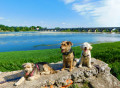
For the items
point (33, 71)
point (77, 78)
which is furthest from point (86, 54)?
point (33, 71)

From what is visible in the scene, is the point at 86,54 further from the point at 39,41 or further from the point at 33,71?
the point at 39,41

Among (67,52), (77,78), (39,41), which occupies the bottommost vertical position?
(39,41)

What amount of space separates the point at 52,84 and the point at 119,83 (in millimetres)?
3713

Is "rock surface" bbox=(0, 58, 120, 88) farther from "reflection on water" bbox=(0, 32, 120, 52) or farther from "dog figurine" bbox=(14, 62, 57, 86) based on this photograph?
"reflection on water" bbox=(0, 32, 120, 52)

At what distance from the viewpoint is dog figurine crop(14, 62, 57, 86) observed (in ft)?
10.9

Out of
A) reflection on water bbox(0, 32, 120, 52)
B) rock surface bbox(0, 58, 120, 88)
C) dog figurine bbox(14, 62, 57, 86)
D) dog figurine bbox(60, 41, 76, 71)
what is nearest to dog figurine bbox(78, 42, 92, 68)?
rock surface bbox(0, 58, 120, 88)

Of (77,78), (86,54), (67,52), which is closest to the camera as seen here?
(67,52)

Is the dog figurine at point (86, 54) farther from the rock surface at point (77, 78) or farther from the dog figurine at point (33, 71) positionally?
the dog figurine at point (33, 71)

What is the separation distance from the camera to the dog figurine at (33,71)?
332 centimetres

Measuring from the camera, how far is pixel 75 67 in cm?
450

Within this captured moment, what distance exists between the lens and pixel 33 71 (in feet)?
11.6

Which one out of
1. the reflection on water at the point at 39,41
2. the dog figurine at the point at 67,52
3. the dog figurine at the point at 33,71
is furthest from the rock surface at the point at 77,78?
the reflection on water at the point at 39,41

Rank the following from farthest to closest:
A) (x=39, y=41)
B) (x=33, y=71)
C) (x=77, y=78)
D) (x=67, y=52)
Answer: (x=39, y=41), (x=77, y=78), (x=67, y=52), (x=33, y=71)

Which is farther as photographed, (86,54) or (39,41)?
(39,41)
